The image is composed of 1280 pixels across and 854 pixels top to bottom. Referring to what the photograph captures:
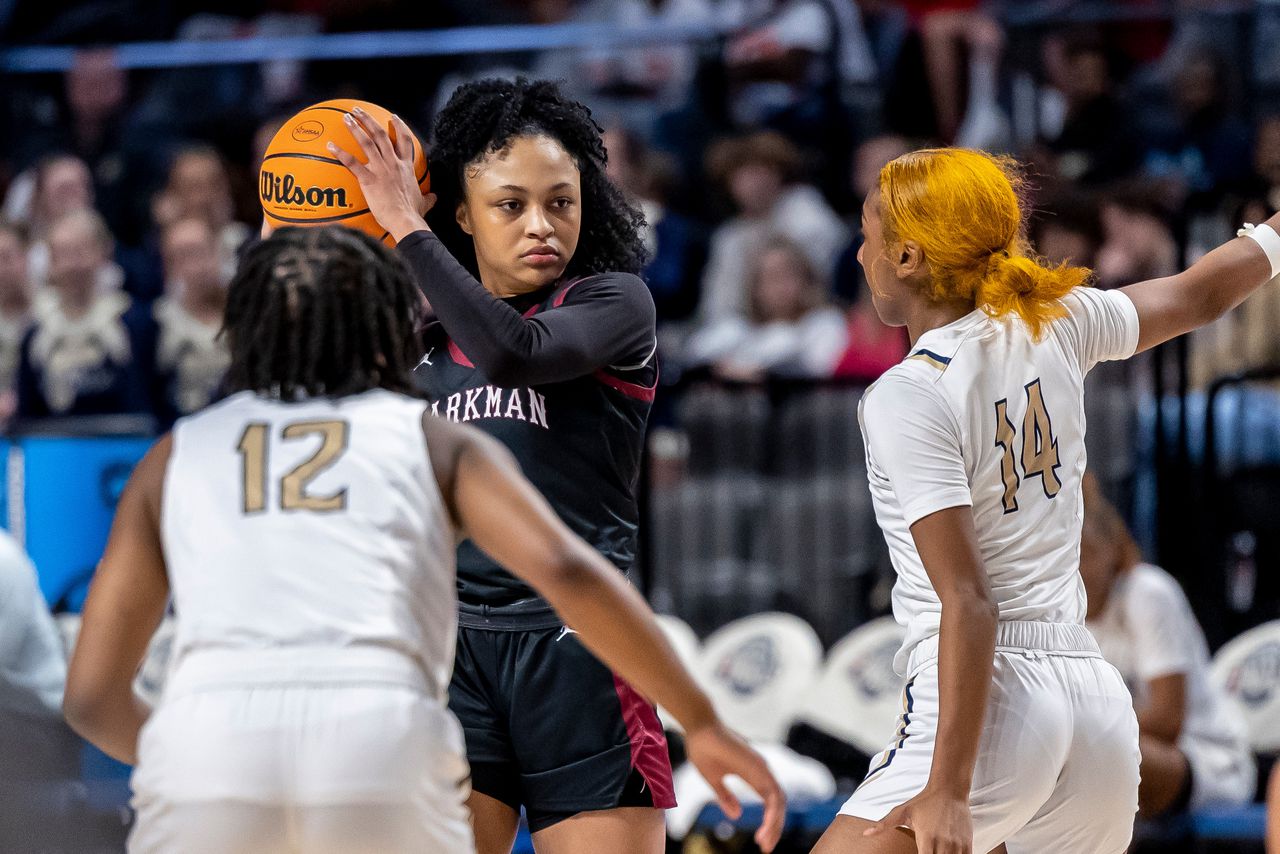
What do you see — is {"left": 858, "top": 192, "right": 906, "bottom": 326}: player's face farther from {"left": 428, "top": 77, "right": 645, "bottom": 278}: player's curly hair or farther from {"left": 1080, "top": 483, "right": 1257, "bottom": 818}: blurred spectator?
{"left": 1080, "top": 483, "right": 1257, "bottom": 818}: blurred spectator

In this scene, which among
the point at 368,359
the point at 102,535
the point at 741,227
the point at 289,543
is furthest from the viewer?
the point at 741,227

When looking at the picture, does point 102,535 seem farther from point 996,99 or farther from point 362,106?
point 996,99

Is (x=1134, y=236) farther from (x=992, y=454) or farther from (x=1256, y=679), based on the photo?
(x=992, y=454)

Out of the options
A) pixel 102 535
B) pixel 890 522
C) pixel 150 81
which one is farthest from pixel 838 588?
pixel 150 81

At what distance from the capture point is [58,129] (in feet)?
30.4

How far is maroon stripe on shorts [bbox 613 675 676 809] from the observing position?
10.3 feet

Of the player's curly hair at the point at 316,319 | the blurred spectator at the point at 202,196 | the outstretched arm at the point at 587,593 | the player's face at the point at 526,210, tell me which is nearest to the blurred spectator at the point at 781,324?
the blurred spectator at the point at 202,196

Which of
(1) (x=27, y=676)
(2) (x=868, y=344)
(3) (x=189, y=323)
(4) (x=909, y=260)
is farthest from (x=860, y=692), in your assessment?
(3) (x=189, y=323)

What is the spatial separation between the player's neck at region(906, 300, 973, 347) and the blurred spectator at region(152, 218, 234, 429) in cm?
458

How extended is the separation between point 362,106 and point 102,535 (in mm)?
2794

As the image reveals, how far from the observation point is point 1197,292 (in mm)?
3271

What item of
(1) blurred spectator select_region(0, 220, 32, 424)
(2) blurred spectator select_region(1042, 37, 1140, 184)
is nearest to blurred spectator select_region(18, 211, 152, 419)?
(1) blurred spectator select_region(0, 220, 32, 424)

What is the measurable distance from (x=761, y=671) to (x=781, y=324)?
2168mm

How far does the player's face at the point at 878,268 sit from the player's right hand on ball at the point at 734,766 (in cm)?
103
